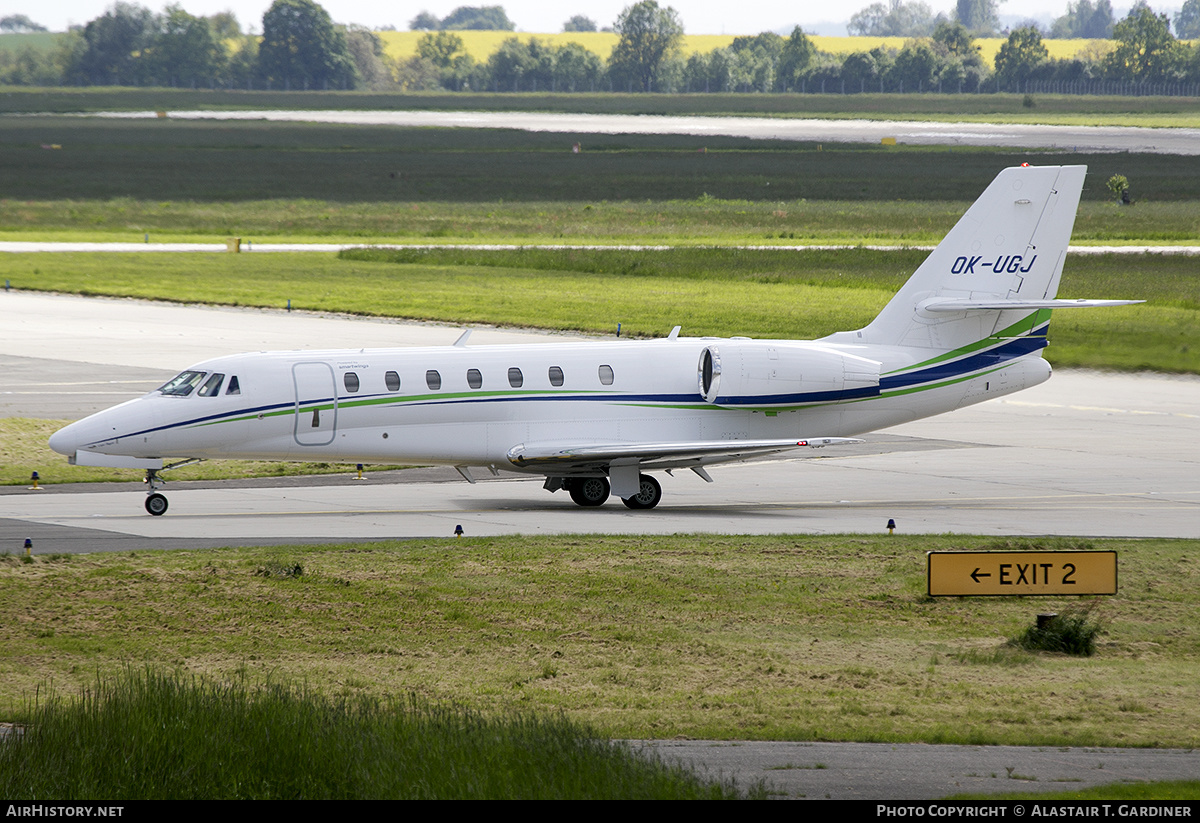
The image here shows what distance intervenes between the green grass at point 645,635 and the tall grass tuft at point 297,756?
6.93 ft

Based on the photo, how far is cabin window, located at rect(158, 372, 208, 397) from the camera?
97.0ft

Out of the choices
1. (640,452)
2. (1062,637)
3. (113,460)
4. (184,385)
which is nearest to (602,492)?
(640,452)

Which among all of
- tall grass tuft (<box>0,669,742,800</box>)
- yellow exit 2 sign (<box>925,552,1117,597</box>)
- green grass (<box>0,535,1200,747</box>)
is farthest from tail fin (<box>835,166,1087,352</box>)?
tall grass tuft (<box>0,669,742,800</box>)

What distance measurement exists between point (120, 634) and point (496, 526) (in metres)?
10.1

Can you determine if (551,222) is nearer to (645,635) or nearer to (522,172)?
(522,172)

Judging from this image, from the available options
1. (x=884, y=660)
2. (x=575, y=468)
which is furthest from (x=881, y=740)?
(x=575, y=468)

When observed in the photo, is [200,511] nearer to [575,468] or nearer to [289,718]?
[575,468]

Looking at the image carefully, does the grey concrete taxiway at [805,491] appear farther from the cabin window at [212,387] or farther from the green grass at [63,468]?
the cabin window at [212,387]

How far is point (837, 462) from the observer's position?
121 feet

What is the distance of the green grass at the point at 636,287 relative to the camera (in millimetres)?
55406

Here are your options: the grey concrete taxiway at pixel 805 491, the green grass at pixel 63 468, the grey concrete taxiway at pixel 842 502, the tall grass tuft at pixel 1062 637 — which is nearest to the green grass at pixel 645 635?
the tall grass tuft at pixel 1062 637

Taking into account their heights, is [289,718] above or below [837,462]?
above

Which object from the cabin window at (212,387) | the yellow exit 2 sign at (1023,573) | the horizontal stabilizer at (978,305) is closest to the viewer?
the yellow exit 2 sign at (1023,573)

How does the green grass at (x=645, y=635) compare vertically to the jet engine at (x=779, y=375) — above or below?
below
